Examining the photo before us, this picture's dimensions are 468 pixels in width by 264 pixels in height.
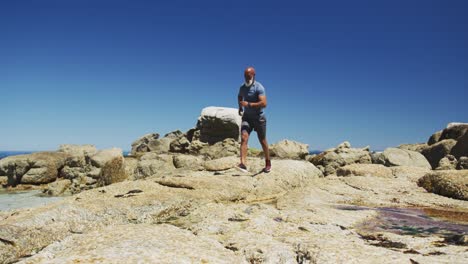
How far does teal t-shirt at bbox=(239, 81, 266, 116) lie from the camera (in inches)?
477

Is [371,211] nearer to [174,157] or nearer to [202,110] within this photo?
[174,157]

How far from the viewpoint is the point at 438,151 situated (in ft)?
87.0

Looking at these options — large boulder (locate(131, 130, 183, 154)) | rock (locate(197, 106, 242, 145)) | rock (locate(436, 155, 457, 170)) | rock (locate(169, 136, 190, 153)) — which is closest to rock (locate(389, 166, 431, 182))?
rock (locate(436, 155, 457, 170))

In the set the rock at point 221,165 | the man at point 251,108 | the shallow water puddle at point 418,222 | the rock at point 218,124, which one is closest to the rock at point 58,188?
the rock at point 218,124

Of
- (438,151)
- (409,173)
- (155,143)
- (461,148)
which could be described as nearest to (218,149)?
(155,143)

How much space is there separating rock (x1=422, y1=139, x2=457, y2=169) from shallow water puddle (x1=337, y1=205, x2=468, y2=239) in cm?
1924

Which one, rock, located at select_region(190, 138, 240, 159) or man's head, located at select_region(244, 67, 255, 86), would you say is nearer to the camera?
man's head, located at select_region(244, 67, 255, 86)

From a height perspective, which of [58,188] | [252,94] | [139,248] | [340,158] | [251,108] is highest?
[252,94]

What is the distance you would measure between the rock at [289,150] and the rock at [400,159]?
6366 millimetres

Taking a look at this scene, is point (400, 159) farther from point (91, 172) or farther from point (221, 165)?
point (91, 172)

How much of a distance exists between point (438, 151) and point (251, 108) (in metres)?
21.4

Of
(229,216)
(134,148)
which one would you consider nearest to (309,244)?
(229,216)

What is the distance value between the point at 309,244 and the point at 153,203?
475 cm

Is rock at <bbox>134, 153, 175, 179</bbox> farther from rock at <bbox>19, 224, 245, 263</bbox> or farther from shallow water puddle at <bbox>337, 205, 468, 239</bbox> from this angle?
rock at <bbox>19, 224, 245, 263</bbox>
